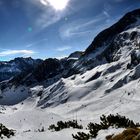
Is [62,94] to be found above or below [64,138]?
above

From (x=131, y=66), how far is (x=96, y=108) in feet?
185

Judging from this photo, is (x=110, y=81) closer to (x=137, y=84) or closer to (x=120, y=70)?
(x=120, y=70)

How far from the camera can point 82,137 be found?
55.1 feet

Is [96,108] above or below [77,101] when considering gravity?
below

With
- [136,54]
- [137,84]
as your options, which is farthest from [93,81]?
[137,84]

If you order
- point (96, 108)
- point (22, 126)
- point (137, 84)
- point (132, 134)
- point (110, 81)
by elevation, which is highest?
point (110, 81)

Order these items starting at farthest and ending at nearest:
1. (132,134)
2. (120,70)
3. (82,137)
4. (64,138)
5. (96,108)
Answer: (120,70)
(96,108)
(64,138)
(82,137)
(132,134)

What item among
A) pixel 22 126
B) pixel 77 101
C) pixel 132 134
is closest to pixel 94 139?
pixel 132 134

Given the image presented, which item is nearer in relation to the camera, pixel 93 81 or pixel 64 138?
pixel 64 138

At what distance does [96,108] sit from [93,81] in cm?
6484

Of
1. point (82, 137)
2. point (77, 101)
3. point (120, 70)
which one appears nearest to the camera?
point (82, 137)

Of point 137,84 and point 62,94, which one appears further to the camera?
point 62,94

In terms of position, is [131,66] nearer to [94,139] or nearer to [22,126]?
[22,126]

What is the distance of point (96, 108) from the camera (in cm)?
12962
